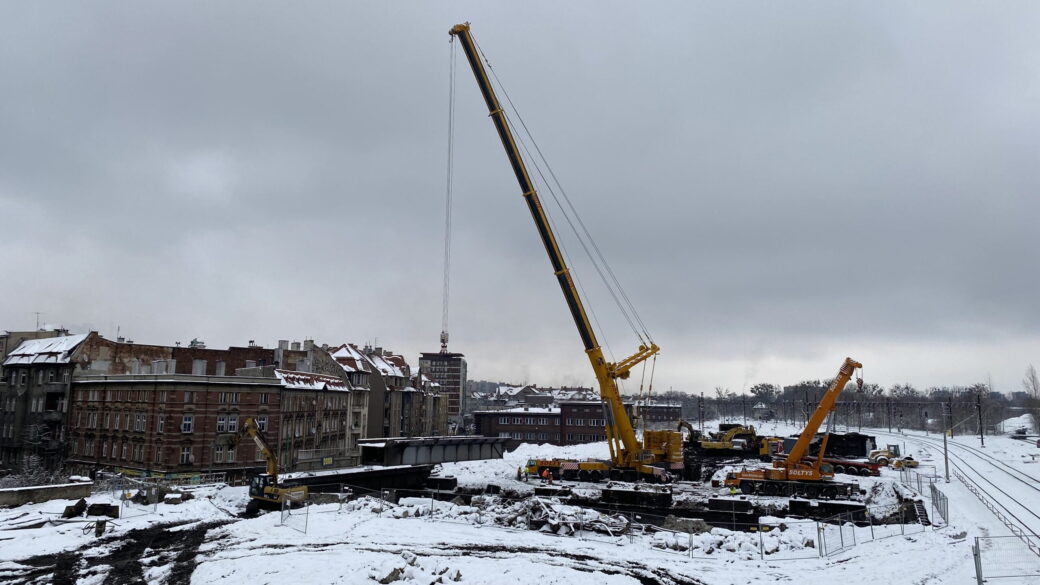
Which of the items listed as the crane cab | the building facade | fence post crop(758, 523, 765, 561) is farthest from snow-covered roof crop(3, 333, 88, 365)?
the building facade

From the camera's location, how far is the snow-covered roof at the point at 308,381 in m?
57.4

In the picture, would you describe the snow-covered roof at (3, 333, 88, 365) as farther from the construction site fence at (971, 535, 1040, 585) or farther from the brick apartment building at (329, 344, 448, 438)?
the construction site fence at (971, 535, 1040, 585)

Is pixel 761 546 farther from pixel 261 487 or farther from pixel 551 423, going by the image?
pixel 551 423

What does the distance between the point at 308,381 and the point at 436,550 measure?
131ft

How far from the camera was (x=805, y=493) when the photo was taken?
144 ft

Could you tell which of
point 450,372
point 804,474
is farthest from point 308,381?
point 450,372

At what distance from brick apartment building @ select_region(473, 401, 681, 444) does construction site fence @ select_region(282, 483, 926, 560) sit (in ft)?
224

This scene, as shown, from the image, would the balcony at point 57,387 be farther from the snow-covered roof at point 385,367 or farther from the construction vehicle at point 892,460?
the construction vehicle at point 892,460

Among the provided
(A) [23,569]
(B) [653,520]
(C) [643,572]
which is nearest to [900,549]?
(C) [643,572]

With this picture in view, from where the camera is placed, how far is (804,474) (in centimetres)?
4481

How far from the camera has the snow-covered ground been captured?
21.5 m

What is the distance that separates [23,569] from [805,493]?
43.2 m

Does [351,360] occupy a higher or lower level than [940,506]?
higher

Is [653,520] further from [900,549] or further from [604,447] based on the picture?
[604,447]
